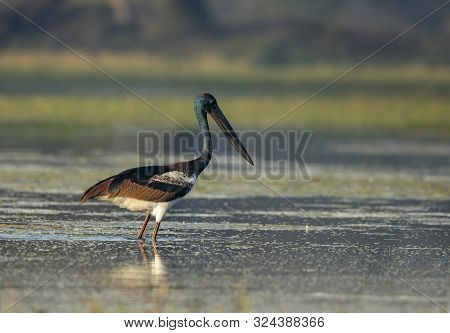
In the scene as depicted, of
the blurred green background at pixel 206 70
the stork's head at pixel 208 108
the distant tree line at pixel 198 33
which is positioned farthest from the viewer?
the distant tree line at pixel 198 33

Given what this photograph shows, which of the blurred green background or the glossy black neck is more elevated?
the blurred green background

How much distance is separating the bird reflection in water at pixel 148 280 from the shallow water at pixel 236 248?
0.4 inches

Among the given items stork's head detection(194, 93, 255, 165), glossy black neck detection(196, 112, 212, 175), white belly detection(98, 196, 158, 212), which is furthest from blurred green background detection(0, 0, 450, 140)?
white belly detection(98, 196, 158, 212)

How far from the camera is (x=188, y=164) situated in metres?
11.9

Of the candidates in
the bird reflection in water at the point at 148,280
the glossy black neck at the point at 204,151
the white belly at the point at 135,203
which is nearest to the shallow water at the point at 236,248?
the bird reflection in water at the point at 148,280

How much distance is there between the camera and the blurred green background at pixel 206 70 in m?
28.2

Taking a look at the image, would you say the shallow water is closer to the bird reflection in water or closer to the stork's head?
the bird reflection in water

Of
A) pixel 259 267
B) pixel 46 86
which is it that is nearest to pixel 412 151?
pixel 259 267

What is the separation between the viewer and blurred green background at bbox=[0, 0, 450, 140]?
92.6ft

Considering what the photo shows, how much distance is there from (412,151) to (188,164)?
32.7 feet

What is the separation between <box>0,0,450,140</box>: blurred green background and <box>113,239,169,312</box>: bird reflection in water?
1397 centimetres

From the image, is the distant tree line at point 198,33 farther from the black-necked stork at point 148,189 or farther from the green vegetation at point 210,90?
the black-necked stork at point 148,189

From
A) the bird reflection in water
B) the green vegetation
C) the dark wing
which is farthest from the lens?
the green vegetation

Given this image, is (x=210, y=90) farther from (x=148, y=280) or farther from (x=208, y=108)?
(x=148, y=280)
